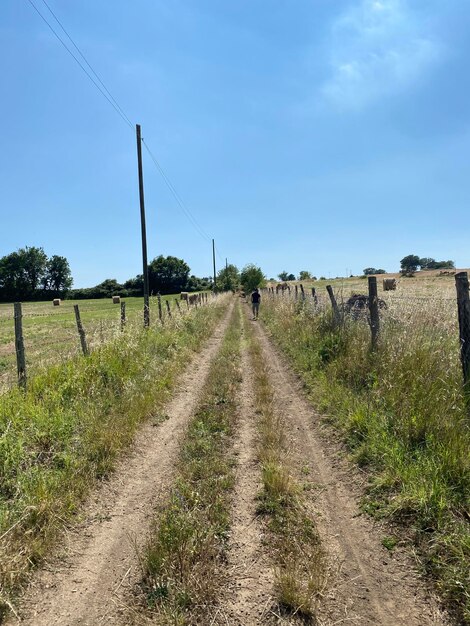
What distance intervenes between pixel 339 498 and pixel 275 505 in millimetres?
726

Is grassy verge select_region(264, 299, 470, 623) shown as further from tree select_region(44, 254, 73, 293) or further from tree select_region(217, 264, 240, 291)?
tree select_region(44, 254, 73, 293)

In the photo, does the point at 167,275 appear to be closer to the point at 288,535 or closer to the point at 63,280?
the point at 63,280

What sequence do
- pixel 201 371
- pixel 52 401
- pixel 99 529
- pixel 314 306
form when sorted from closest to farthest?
1. pixel 99 529
2. pixel 52 401
3. pixel 201 371
4. pixel 314 306

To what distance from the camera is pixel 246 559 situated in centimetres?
296

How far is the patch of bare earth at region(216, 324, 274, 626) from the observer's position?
8.11 ft

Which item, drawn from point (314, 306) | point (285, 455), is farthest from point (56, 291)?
point (285, 455)

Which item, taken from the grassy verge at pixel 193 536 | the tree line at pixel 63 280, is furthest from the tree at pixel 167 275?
the grassy verge at pixel 193 536

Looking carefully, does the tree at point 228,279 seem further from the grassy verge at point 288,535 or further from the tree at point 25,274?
the grassy verge at point 288,535

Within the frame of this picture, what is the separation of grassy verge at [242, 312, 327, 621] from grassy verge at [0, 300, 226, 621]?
1.91 meters

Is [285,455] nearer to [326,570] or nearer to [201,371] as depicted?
[326,570]

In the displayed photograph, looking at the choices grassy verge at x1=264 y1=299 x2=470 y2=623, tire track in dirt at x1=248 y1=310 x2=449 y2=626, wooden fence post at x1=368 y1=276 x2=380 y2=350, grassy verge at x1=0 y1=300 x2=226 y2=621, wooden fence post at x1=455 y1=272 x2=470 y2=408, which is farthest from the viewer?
wooden fence post at x1=368 y1=276 x2=380 y2=350

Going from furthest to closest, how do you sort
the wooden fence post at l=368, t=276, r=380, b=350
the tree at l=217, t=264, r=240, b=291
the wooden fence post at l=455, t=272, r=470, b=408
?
1. the tree at l=217, t=264, r=240, b=291
2. the wooden fence post at l=368, t=276, r=380, b=350
3. the wooden fence post at l=455, t=272, r=470, b=408

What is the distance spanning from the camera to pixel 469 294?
4.82 meters

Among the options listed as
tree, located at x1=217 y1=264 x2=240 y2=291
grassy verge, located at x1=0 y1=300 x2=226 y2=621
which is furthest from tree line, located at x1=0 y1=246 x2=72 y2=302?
grassy verge, located at x1=0 y1=300 x2=226 y2=621
